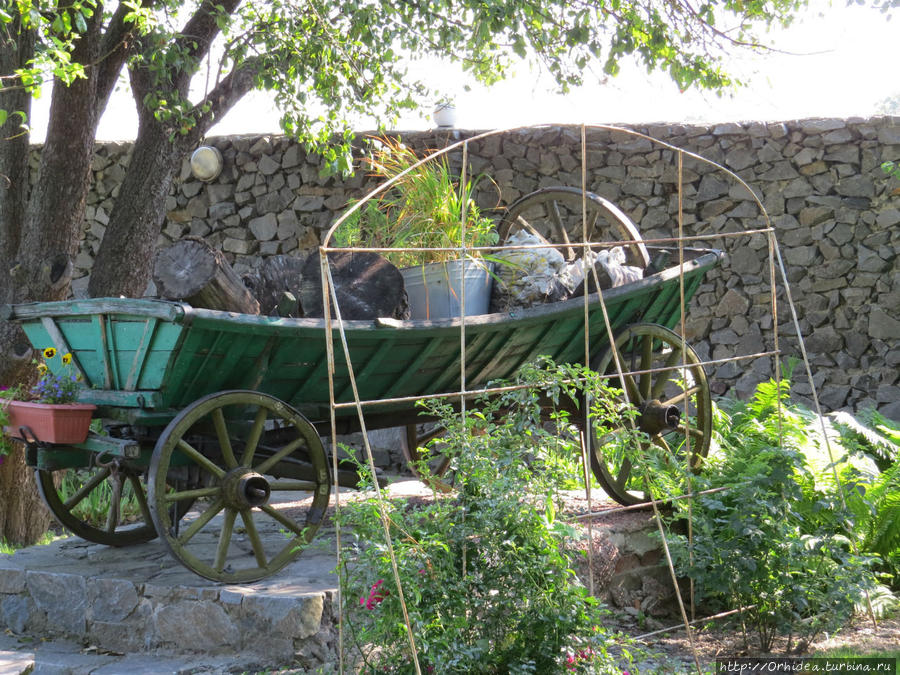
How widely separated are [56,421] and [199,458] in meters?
0.61

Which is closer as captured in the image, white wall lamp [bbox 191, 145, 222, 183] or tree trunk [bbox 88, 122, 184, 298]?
tree trunk [bbox 88, 122, 184, 298]

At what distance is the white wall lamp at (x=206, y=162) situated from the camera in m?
9.07

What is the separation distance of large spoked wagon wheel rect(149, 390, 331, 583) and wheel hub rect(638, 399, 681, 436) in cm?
172

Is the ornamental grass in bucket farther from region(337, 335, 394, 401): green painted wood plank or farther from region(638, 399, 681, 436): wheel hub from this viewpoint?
region(638, 399, 681, 436): wheel hub

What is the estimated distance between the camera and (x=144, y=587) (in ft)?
12.9

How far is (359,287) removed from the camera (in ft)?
14.6

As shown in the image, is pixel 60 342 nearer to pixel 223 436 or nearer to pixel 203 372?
pixel 203 372

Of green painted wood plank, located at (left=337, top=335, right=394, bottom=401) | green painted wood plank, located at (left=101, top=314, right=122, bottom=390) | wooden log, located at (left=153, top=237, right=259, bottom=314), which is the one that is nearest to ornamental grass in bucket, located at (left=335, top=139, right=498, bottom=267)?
green painted wood plank, located at (left=337, top=335, right=394, bottom=401)

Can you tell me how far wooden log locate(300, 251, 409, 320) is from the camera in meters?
4.42

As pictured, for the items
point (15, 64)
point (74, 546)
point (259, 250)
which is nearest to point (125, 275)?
point (15, 64)

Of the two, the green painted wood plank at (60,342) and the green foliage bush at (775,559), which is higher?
the green painted wood plank at (60,342)

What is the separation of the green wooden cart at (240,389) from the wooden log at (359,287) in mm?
303

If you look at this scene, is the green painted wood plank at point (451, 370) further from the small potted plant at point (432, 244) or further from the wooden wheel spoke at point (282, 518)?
the wooden wheel spoke at point (282, 518)

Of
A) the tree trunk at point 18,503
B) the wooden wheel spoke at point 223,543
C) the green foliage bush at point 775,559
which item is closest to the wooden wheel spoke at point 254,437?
the wooden wheel spoke at point 223,543
